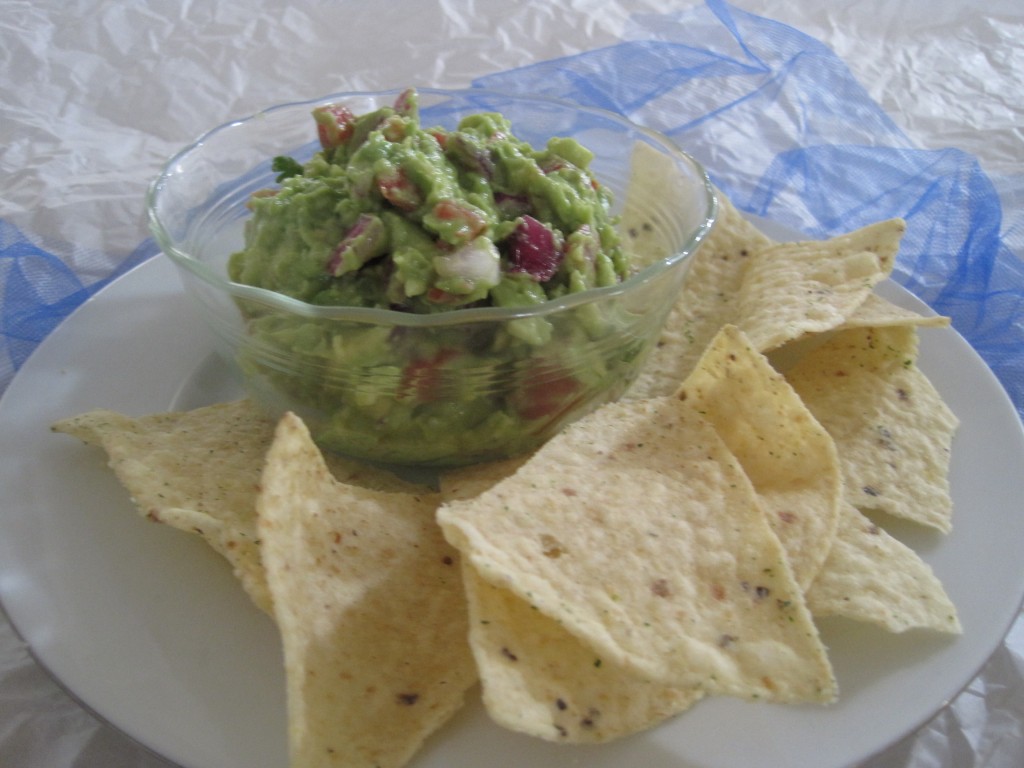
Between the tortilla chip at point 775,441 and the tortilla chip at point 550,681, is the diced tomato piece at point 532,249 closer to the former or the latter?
the tortilla chip at point 775,441

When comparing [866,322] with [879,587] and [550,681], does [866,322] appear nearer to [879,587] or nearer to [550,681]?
[879,587]

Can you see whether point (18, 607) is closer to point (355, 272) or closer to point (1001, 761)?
point (355, 272)

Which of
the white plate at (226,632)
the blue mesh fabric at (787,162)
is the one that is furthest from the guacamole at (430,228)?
the blue mesh fabric at (787,162)

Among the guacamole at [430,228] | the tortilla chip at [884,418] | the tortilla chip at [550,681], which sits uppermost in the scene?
the guacamole at [430,228]

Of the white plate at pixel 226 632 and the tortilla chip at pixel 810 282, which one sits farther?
the tortilla chip at pixel 810 282

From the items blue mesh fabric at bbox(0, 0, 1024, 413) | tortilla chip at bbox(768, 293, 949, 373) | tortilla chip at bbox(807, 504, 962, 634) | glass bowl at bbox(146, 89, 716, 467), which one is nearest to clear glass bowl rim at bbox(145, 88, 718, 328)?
glass bowl at bbox(146, 89, 716, 467)

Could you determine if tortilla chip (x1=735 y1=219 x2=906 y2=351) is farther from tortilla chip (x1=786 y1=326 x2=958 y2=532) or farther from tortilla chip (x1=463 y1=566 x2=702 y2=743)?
tortilla chip (x1=463 y1=566 x2=702 y2=743)

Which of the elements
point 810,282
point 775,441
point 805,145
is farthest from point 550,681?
point 805,145
